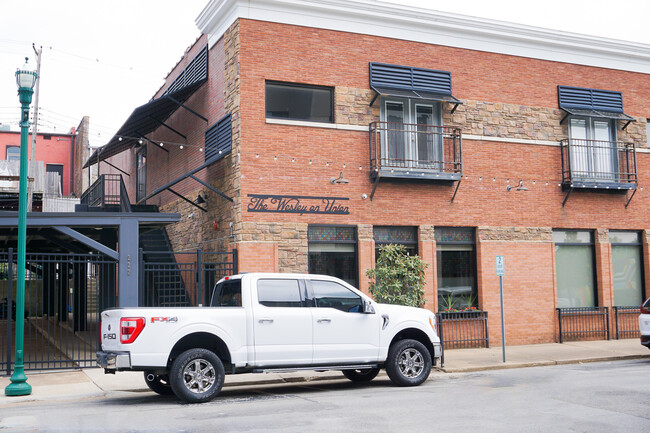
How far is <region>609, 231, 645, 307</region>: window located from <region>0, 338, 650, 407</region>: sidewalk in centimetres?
159

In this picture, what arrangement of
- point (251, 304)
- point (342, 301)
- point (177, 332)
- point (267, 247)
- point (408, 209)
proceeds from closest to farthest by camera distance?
point (177, 332) < point (251, 304) < point (342, 301) < point (267, 247) < point (408, 209)

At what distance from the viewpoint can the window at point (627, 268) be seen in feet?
66.1

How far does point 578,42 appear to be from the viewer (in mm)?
19781

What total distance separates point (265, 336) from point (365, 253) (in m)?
6.65

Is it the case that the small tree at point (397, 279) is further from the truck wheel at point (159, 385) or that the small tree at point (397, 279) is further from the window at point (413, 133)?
the truck wheel at point (159, 385)

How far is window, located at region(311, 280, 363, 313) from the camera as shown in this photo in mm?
11195

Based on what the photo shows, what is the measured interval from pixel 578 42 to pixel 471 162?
5113 millimetres

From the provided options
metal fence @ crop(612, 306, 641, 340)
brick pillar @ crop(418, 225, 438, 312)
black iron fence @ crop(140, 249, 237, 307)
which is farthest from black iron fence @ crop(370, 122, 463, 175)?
metal fence @ crop(612, 306, 641, 340)

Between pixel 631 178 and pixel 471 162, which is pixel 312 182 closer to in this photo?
pixel 471 162

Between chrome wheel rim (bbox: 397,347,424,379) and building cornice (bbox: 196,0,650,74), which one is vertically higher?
building cornice (bbox: 196,0,650,74)

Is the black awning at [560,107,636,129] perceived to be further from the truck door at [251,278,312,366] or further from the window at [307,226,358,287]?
the truck door at [251,278,312,366]

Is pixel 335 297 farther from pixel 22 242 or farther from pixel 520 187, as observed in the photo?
pixel 520 187

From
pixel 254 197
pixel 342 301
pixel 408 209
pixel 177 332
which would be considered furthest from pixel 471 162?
pixel 177 332

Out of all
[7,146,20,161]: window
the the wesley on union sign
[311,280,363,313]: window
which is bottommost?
[311,280,363,313]: window
